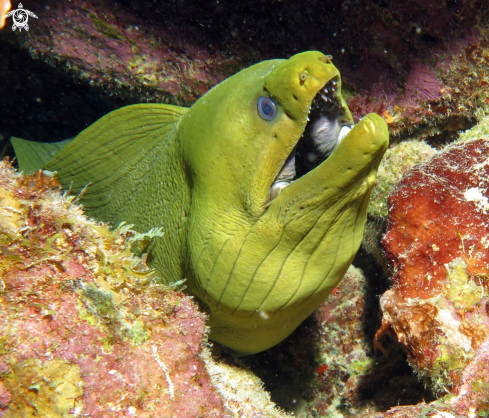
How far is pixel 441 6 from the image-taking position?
2.72 meters

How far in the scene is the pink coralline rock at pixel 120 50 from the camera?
10.1 feet

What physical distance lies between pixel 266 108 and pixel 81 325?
1281 mm

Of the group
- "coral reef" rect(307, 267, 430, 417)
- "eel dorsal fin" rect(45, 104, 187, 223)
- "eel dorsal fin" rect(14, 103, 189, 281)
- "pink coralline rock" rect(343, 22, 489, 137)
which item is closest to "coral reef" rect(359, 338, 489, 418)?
"coral reef" rect(307, 267, 430, 417)

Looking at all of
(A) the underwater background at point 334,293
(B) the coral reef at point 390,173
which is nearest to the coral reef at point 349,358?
(A) the underwater background at point 334,293

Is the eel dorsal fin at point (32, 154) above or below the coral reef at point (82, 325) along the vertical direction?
below

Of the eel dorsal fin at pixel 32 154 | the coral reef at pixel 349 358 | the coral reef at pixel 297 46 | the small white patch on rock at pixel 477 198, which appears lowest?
the coral reef at pixel 349 358

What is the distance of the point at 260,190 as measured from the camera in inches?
69.0

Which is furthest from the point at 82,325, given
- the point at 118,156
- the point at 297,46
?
the point at 297,46

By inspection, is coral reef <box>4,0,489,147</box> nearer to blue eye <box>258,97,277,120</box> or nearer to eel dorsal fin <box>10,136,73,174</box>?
eel dorsal fin <box>10,136,73,174</box>

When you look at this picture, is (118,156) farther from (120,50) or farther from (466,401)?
(466,401)

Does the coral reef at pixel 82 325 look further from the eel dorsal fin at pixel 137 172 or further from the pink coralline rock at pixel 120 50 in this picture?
the pink coralline rock at pixel 120 50

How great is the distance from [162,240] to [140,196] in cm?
42

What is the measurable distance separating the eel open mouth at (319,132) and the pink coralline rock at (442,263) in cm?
78

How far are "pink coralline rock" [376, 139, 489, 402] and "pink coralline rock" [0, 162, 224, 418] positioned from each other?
1389 mm
